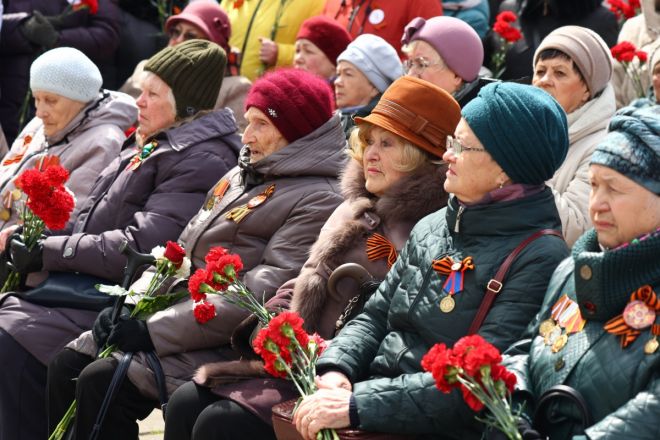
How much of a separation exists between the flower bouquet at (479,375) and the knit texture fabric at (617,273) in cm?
35

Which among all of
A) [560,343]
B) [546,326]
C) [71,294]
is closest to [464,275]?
[546,326]

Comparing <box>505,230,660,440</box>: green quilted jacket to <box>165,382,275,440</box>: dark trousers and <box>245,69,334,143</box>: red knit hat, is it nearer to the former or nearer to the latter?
<box>165,382,275,440</box>: dark trousers

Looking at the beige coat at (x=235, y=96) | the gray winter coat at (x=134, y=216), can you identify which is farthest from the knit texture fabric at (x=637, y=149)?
the beige coat at (x=235, y=96)

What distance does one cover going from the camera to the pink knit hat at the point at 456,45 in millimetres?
6223

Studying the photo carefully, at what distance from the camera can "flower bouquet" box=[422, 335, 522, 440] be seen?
329cm

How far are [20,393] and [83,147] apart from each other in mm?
1556

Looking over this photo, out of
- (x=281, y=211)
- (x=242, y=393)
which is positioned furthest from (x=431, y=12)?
(x=242, y=393)

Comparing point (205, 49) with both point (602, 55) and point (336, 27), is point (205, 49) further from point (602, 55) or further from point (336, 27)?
point (602, 55)

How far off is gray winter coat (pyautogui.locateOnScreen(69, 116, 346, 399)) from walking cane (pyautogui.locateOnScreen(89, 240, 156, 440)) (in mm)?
48

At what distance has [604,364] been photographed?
136 inches

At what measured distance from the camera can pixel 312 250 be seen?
16.0ft

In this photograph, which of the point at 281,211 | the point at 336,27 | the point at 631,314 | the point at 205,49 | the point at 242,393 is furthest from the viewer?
the point at 336,27

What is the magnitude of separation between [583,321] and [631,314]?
200mm

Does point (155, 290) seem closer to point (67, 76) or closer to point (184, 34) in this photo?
point (67, 76)
